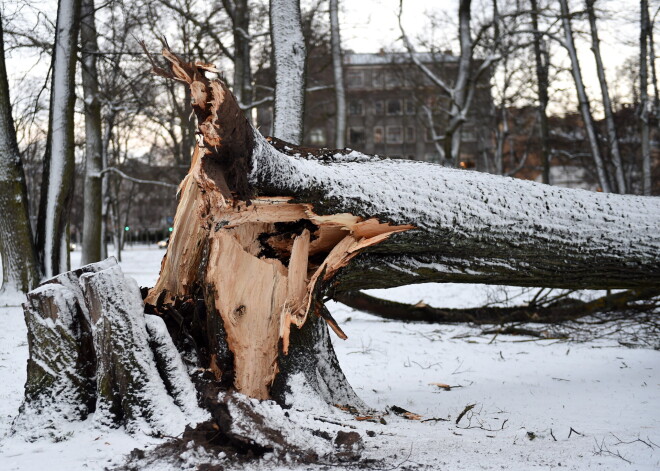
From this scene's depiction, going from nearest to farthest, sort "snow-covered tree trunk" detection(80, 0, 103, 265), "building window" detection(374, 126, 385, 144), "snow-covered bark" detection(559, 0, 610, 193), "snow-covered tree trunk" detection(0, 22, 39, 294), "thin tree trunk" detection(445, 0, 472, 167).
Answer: "snow-covered tree trunk" detection(0, 22, 39, 294) < "thin tree trunk" detection(445, 0, 472, 167) < "snow-covered tree trunk" detection(80, 0, 103, 265) < "snow-covered bark" detection(559, 0, 610, 193) < "building window" detection(374, 126, 385, 144)

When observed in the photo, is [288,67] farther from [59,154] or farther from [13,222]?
[13,222]

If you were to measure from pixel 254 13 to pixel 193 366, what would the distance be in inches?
539

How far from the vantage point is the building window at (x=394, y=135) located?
49.2 meters

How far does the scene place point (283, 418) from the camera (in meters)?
2.96

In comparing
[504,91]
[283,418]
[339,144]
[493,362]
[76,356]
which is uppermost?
[504,91]

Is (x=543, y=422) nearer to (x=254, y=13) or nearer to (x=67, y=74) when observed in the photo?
(x=67, y=74)

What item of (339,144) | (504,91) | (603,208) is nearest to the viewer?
(603,208)

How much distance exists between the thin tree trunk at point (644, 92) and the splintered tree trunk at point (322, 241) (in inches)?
441

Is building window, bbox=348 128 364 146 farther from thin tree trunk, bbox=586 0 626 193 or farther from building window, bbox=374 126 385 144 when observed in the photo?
thin tree trunk, bbox=586 0 626 193

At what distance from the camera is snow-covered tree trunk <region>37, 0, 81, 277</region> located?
844 cm

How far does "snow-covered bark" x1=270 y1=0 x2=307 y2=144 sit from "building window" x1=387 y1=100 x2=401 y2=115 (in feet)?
125

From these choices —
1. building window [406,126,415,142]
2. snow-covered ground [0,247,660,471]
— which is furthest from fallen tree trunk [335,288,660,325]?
building window [406,126,415,142]

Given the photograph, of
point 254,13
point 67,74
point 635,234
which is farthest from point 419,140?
point 635,234

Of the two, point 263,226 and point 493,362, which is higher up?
point 263,226
